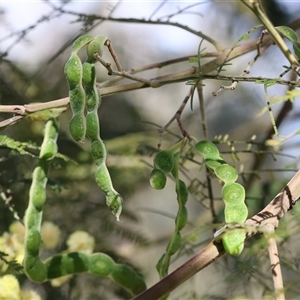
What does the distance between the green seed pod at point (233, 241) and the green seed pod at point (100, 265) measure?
8.2 inches

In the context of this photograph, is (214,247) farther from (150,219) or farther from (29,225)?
(150,219)

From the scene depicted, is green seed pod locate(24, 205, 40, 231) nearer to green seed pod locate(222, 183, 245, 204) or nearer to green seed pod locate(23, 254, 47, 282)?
green seed pod locate(23, 254, 47, 282)

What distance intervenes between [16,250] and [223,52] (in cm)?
32

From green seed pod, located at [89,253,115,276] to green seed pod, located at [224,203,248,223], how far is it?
0.62 feet

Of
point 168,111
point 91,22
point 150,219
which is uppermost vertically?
point 91,22

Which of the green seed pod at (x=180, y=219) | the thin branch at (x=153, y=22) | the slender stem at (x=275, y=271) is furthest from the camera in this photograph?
the thin branch at (x=153, y=22)

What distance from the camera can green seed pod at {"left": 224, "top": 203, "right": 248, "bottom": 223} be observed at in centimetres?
39

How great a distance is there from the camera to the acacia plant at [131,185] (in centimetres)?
40

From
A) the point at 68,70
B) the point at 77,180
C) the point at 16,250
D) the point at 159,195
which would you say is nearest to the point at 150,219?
the point at 159,195

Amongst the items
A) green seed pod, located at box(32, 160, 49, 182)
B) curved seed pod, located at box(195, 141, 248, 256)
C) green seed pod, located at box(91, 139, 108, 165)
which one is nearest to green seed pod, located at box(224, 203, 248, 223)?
curved seed pod, located at box(195, 141, 248, 256)

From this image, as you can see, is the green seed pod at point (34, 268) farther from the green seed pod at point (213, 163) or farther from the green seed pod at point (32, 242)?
the green seed pod at point (213, 163)

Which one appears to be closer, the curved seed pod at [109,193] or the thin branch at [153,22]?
the curved seed pod at [109,193]

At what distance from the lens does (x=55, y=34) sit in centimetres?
94

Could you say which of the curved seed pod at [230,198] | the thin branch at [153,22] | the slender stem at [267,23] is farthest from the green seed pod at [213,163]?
the thin branch at [153,22]
